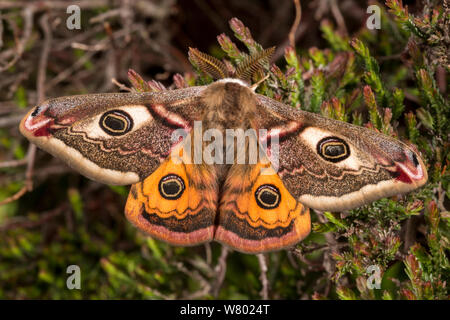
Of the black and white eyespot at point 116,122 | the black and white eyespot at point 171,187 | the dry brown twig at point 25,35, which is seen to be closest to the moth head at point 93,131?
the black and white eyespot at point 116,122

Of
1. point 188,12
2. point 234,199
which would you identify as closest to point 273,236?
point 234,199

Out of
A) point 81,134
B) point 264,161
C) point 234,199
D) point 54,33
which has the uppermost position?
point 54,33

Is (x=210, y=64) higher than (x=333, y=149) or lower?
higher

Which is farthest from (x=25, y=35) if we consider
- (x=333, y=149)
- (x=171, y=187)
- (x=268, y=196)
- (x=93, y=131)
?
(x=333, y=149)

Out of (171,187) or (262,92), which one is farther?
(262,92)

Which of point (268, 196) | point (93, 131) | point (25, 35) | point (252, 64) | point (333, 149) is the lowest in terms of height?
point (268, 196)

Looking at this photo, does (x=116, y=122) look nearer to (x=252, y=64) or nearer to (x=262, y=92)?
(x=252, y=64)

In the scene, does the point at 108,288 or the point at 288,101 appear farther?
the point at 108,288
